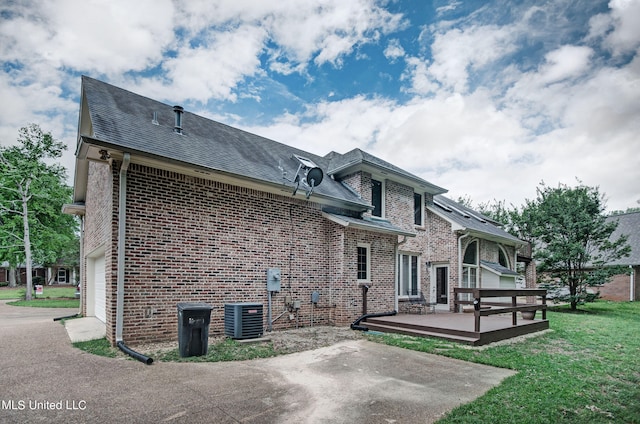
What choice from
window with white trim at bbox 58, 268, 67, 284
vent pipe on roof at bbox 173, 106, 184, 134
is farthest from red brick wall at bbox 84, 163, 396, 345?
window with white trim at bbox 58, 268, 67, 284

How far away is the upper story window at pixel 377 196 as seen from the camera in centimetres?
1324

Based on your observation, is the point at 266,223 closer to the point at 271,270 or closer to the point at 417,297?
→ the point at 271,270

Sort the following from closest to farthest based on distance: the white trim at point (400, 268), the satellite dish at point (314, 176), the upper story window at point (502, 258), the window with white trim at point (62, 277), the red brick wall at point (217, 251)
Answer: the red brick wall at point (217, 251), the satellite dish at point (314, 176), the white trim at point (400, 268), the upper story window at point (502, 258), the window with white trim at point (62, 277)

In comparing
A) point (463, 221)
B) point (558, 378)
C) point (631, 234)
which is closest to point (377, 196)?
point (463, 221)

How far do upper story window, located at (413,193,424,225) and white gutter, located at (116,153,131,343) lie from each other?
36.0 ft

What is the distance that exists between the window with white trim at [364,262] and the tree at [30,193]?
2140 cm

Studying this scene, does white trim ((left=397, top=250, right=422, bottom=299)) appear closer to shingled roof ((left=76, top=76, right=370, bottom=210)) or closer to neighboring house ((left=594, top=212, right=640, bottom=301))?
shingled roof ((left=76, top=76, right=370, bottom=210))

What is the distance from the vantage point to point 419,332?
8.92 meters

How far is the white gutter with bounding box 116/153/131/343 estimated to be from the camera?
6.63 meters

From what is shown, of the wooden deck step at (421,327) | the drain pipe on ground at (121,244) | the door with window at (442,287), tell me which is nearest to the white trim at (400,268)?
the door with window at (442,287)

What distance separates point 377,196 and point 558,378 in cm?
876

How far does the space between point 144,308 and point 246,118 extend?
1122cm

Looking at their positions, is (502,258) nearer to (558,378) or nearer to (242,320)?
(558,378)

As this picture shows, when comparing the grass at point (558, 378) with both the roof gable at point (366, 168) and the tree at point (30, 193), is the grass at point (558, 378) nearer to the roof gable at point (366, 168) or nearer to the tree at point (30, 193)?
the roof gable at point (366, 168)
